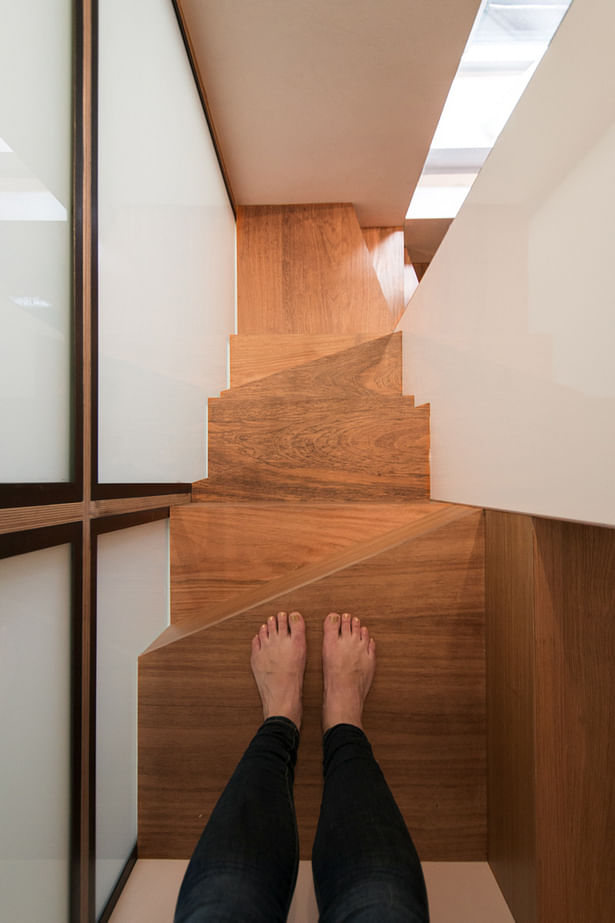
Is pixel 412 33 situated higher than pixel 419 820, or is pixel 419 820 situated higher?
pixel 412 33

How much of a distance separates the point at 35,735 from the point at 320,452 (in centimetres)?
109

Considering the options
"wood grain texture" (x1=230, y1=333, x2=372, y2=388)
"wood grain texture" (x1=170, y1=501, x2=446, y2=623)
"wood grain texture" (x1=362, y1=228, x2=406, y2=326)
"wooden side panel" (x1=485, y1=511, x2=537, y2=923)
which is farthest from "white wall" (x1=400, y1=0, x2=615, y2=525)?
"wood grain texture" (x1=362, y1=228, x2=406, y2=326)

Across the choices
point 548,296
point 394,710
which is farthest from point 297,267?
point 394,710

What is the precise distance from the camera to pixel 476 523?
3.19 ft

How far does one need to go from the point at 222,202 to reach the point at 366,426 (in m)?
1.19

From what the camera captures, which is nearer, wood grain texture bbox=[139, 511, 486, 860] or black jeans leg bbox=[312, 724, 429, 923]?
black jeans leg bbox=[312, 724, 429, 923]

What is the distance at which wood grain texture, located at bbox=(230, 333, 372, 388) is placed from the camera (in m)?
1.83

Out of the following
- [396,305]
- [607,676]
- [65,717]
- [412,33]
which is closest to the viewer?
[65,717]

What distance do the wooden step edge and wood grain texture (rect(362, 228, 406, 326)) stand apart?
5.54ft

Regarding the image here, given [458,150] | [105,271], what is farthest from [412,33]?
[105,271]

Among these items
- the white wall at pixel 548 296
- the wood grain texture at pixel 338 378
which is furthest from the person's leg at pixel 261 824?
the wood grain texture at pixel 338 378

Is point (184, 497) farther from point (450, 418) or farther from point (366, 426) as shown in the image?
point (450, 418)

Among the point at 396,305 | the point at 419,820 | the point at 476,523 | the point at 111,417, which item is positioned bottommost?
the point at 419,820

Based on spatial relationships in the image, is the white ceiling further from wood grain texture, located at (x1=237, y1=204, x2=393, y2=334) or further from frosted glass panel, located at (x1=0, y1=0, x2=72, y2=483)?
frosted glass panel, located at (x1=0, y1=0, x2=72, y2=483)
